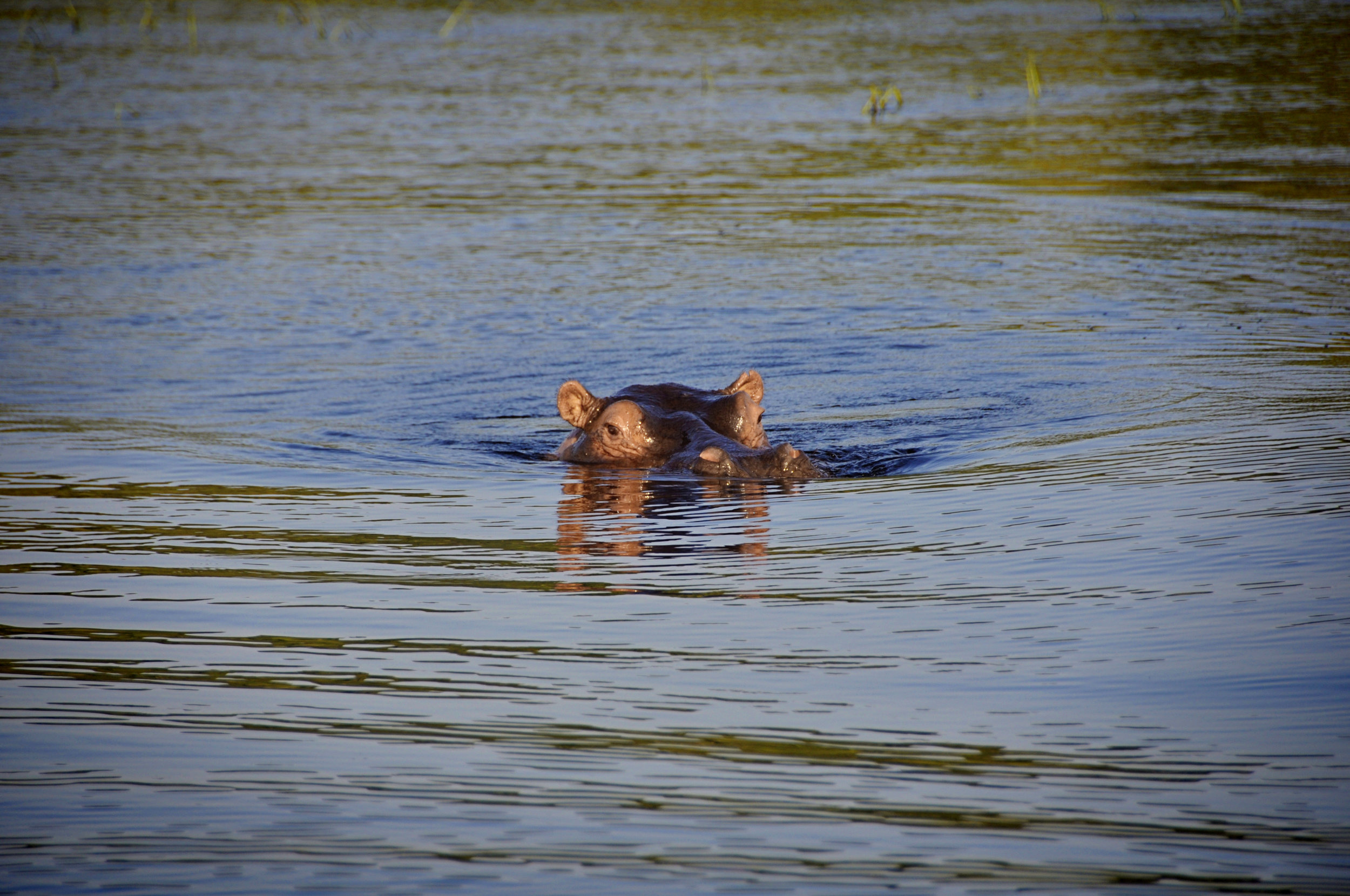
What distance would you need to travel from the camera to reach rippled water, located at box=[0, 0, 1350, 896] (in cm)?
322

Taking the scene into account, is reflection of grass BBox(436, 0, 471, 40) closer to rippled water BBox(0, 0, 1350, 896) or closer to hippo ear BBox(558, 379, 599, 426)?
rippled water BBox(0, 0, 1350, 896)

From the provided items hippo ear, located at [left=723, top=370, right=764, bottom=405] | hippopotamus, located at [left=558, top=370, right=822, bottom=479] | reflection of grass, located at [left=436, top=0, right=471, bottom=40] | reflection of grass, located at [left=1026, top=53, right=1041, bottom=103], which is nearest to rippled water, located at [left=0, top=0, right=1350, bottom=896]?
hippopotamus, located at [left=558, top=370, right=822, bottom=479]

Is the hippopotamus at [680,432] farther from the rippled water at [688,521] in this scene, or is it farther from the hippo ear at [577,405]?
the rippled water at [688,521]

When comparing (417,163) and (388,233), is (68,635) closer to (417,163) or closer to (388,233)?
(388,233)

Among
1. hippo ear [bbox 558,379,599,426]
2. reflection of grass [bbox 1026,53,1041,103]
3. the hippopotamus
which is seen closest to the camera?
the hippopotamus

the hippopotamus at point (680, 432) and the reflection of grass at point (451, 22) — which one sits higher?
the reflection of grass at point (451, 22)

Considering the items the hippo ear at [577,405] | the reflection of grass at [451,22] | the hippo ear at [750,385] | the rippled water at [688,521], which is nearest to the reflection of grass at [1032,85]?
the rippled water at [688,521]

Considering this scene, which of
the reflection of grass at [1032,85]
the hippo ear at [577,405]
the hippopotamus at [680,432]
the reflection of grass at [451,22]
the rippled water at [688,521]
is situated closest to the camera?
the rippled water at [688,521]

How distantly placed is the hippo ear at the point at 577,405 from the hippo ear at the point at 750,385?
2.20 ft

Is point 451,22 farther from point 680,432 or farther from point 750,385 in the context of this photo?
point 680,432

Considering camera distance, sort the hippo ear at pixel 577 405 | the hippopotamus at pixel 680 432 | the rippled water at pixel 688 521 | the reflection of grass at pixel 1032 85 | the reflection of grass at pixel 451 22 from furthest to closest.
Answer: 1. the reflection of grass at pixel 451 22
2. the reflection of grass at pixel 1032 85
3. the hippo ear at pixel 577 405
4. the hippopotamus at pixel 680 432
5. the rippled water at pixel 688 521

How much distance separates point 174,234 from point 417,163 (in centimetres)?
455

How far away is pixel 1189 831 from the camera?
121 inches

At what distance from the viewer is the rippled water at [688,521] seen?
322cm
